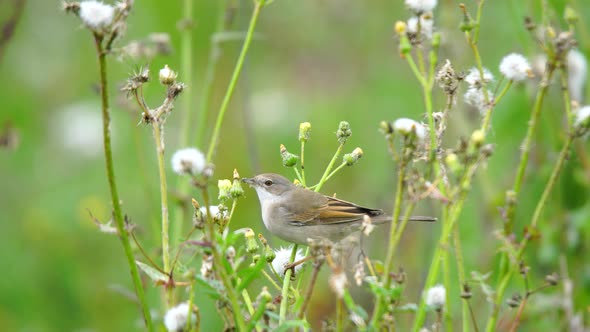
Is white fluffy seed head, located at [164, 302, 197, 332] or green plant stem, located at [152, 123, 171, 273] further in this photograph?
green plant stem, located at [152, 123, 171, 273]

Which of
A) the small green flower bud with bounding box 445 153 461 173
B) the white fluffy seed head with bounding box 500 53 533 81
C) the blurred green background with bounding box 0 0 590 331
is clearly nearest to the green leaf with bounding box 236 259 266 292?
the small green flower bud with bounding box 445 153 461 173

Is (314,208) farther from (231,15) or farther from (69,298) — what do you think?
(69,298)

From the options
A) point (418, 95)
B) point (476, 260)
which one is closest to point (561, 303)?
point (476, 260)

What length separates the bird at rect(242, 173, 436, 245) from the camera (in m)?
3.78

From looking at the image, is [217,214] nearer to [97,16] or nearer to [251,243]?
[251,243]

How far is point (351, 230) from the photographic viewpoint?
3910 millimetres

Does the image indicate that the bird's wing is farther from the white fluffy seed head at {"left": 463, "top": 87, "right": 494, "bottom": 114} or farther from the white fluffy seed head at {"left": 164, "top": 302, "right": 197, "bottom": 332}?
the white fluffy seed head at {"left": 164, "top": 302, "right": 197, "bottom": 332}

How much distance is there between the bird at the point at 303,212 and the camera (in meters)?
3.78

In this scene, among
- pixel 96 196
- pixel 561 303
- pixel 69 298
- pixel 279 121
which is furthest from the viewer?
pixel 279 121

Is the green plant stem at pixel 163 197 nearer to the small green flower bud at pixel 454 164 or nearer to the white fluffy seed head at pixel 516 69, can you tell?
the small green flower bud at pixel 454 164

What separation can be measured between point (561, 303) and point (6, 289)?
3.46m

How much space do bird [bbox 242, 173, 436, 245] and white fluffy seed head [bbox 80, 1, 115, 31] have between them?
2.00 meters

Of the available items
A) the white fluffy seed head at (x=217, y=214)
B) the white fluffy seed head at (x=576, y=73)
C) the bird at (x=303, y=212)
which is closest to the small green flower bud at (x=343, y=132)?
the white fluffy seed head at (x=217, y=214)

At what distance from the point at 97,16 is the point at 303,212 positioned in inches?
88.7
